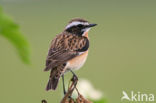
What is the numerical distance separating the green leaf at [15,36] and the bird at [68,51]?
499mm

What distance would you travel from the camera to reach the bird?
292 centimetres

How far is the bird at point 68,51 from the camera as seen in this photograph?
2920 mm

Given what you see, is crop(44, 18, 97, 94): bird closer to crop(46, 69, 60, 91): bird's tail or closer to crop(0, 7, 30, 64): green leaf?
crop(46, 69, 60, 91): bird's tail

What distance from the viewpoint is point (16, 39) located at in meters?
2.24

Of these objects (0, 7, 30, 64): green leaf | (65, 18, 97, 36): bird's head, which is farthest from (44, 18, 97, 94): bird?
(0, 7, 30, 64): green leaf

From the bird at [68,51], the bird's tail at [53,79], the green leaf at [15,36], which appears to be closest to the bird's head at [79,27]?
the bird at [68,51]

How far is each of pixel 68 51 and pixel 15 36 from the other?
0.91 m

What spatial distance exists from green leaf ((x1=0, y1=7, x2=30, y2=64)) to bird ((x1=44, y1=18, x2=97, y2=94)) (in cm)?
50

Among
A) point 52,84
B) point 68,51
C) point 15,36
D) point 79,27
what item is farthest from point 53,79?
point 15,36

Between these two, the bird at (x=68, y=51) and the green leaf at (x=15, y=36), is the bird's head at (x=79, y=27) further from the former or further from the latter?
the green leaf at (x=15, y=36)

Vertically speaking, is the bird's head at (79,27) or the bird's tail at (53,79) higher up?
the bird's head at (79,27)

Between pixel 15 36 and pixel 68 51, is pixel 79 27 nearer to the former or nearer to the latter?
pixel 68 51

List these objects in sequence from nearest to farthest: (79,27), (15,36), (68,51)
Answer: (15,36) < (68,51) < (79,27)

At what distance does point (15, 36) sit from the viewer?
222 centimetres
